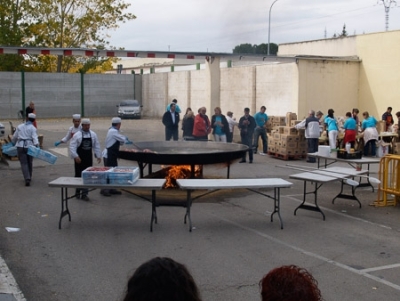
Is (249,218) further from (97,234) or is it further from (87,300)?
(87,300)

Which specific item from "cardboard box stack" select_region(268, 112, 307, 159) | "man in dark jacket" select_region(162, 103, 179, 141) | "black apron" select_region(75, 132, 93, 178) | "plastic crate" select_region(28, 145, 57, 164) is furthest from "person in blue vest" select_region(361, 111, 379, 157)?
"plastic crate" select_region(28, 145, 57, 164)

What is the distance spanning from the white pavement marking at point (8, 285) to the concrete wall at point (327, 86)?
20487 millimetres

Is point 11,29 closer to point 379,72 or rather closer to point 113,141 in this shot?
point 379,72

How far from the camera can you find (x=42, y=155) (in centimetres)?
1267

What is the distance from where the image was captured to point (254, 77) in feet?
96.9

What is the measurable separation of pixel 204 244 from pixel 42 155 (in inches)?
224

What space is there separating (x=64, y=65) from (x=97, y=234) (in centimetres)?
4037

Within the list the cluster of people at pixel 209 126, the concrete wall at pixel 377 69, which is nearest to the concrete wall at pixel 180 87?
the concrete wall at pixel 377 69

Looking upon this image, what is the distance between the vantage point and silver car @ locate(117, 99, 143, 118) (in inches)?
1638

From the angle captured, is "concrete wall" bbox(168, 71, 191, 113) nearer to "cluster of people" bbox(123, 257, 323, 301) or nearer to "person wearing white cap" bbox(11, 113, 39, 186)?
"person wearing white cap" bbox(11, 113, 39, 186)

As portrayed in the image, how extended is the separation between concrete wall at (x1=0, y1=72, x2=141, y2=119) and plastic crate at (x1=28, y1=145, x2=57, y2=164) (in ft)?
88.0

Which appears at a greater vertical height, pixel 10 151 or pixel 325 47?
pixel 325 47

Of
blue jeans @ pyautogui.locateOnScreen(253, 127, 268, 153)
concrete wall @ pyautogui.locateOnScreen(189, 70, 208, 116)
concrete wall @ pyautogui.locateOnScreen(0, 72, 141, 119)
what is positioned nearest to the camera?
blue jeans @ pyautogui.locateOnScreen(253, 127, 268, 153)

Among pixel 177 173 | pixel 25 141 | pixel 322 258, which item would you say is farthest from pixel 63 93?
pixel 322 258
